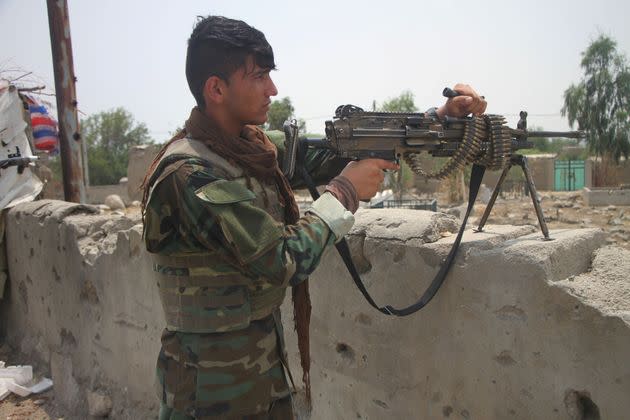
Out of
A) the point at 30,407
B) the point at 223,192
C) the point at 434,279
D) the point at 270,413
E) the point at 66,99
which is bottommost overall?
the point at 30,407

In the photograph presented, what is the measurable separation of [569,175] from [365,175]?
1105 inches

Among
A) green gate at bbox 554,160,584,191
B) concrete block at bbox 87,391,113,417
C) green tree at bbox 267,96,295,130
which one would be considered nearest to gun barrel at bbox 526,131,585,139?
concrete block at bbox 87,391,113,417

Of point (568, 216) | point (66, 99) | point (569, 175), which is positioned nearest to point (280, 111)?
point (569, 175)

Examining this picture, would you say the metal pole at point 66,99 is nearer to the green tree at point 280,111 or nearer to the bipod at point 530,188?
the bipod at point 530,188

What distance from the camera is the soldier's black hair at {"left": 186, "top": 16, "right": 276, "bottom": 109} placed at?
1547 mm

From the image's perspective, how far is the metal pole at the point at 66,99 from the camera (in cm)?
505

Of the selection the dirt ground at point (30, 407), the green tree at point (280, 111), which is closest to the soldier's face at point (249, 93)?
the dirt ground at point (30, 407)

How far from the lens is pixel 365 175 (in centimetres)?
169

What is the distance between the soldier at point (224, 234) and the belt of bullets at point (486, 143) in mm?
280

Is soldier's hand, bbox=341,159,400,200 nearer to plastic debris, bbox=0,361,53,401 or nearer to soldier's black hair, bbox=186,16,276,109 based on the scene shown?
soldier's black hair, bbox=186,16,276,109

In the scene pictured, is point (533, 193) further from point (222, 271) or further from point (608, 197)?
point (608, 197)

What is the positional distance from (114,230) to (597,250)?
304 cm

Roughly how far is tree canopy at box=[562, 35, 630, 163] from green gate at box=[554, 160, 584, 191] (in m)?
1.23

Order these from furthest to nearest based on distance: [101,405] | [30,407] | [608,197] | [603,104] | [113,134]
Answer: [113,134]
[603,104]
[608,197]
[30,407]
[101,405]
